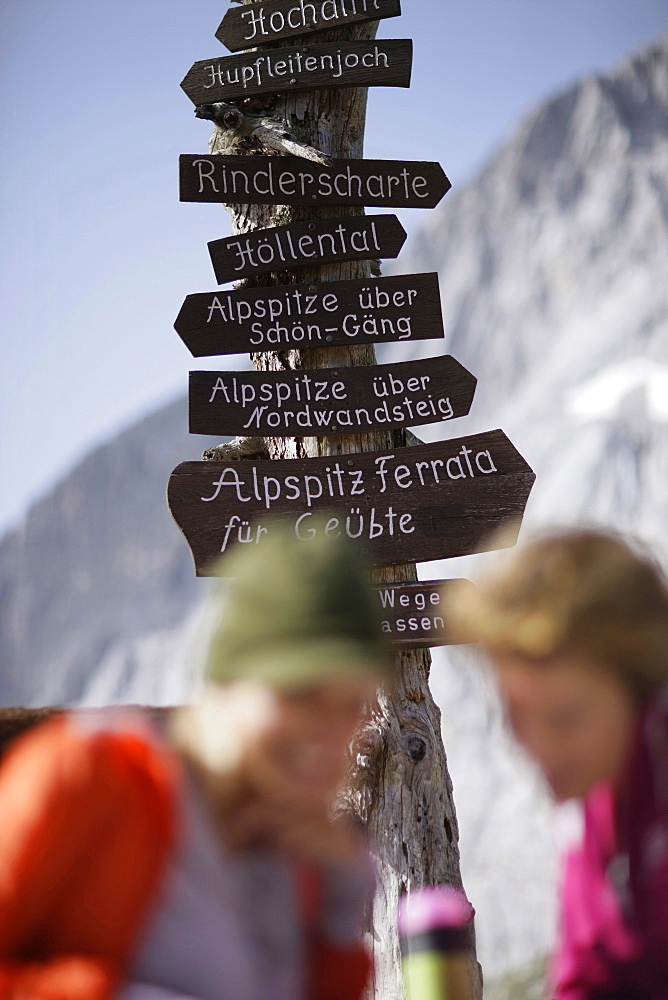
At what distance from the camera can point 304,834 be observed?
45.4 inches

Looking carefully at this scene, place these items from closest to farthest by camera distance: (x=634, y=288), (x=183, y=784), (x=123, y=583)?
1. (x=183, y=784)
2. (x=634, y=288)
3. (x=123, y=583)

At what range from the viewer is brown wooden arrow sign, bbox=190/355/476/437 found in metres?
3.07

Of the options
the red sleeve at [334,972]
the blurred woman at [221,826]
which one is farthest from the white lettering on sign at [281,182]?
the red sleeve at [334,972]

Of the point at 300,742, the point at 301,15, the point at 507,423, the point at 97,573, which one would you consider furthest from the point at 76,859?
the point at 97,573

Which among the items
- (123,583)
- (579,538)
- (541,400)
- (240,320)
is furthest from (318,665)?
(123,583)

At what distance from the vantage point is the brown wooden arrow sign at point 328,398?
3068mm

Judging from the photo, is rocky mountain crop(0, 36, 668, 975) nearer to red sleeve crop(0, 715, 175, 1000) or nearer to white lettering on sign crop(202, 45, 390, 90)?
white lettering on sign crop(202, 45, 390, 90)

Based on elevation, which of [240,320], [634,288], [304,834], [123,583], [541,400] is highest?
[634,288]

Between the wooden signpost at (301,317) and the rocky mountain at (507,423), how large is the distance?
20.3 m

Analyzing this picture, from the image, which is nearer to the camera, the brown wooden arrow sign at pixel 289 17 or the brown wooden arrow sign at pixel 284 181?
the brown wooden arrow sign at pixel 284 181

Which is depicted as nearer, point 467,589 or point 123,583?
point 467,589

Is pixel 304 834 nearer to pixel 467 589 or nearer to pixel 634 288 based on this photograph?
pixel 467 589

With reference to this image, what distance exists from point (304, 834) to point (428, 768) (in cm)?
181

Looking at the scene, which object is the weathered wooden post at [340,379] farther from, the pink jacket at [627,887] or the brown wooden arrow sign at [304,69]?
the pink jacket at [627,887]
